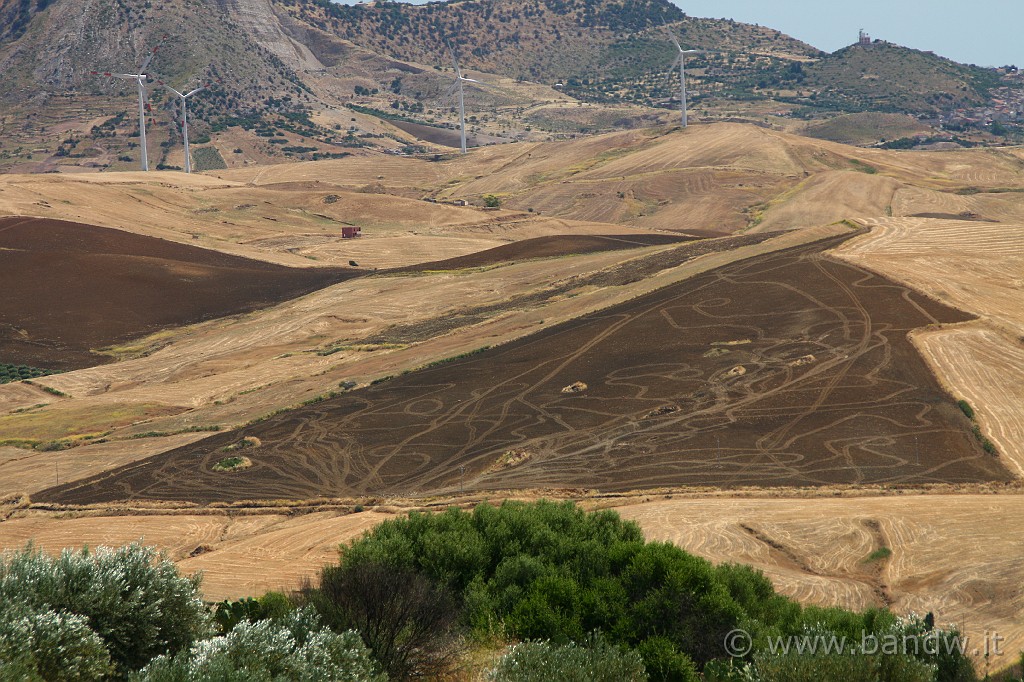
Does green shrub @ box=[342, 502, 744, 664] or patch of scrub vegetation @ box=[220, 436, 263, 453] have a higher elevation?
green shrub @ box=[342, 502, 744, 664]

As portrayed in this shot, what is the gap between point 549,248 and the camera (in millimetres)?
103375

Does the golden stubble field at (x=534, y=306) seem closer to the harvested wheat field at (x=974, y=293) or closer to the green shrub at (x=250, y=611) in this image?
the harvested wheat field at (x=974, y=293)

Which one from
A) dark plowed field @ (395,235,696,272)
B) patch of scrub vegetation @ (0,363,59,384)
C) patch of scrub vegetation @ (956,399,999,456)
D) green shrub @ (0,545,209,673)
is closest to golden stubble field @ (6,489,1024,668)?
patch of scrub vegetation @ (956,399,999,456)

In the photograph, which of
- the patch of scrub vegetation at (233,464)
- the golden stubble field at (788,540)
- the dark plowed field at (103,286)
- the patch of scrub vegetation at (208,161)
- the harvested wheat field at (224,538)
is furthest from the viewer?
the patch of scrub vegetation at (208,161)

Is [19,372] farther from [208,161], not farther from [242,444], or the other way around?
[208,161]

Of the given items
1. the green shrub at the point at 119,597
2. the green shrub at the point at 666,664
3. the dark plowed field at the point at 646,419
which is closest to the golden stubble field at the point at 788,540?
the dark plowed field at the point at 646,419

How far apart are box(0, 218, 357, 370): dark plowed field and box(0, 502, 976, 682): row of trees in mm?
57456

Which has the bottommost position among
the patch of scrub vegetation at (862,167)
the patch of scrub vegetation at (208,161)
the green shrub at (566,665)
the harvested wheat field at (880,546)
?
the harvested wheat field at (880,546)

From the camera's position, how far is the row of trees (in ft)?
60.0

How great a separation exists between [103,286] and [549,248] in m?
41.6

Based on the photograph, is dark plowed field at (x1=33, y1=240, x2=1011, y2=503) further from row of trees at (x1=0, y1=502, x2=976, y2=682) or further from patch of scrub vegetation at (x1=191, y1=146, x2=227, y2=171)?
patch of scrub vegetation at (x1=191, y1=146, x2=227, y2=171)

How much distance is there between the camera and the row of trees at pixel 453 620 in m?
18.3

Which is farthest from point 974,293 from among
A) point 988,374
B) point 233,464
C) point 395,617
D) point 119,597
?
point 119,597

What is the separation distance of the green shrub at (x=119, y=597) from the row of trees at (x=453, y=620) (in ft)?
0.12
